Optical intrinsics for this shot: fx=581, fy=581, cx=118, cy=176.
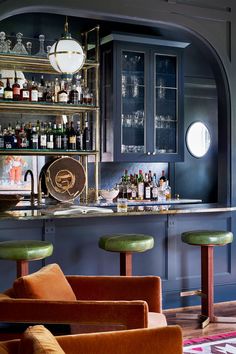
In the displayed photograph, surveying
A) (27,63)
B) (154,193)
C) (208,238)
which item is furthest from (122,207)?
(154,193)

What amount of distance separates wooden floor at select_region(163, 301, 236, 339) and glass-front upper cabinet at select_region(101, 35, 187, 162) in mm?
2280

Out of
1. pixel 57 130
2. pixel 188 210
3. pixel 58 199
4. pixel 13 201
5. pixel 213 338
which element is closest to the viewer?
pixel 213 338

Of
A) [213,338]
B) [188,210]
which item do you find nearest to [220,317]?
[213,338]

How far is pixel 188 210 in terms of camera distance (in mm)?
4988

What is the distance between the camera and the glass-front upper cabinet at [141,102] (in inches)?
268

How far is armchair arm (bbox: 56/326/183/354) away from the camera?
195 centimetres

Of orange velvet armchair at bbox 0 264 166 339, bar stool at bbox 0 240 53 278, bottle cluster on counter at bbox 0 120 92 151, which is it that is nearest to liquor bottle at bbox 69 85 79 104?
bottle cluster on counter at bbox 0 120 92 151

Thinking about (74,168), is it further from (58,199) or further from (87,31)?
(87,31)

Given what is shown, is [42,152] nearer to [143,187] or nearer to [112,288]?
[143,187]

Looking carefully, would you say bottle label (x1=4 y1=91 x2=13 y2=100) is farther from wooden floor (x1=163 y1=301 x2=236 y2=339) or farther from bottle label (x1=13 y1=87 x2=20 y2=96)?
wooden floor (x1=163 y1=301 x2=236 y2=339)

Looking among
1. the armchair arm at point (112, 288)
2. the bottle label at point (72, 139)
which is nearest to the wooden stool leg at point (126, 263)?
the armchair arm at point (112, 288)

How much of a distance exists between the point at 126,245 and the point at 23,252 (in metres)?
0.78

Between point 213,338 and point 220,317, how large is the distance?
489 millimetres

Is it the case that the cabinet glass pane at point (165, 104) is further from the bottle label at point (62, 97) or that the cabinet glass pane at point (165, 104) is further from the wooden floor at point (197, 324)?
the wooden floor at point (197, 324)
